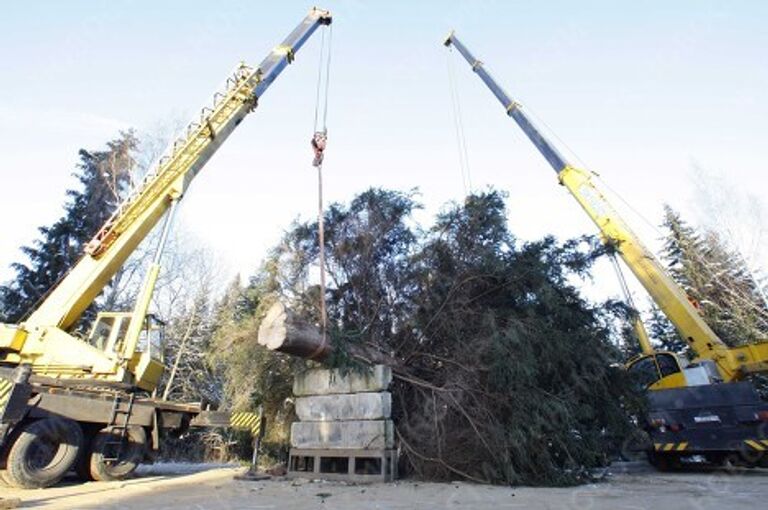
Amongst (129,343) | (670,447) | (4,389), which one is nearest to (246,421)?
(129,343)

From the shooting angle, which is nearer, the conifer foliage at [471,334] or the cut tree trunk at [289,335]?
the cut tree trunk at [289,335]

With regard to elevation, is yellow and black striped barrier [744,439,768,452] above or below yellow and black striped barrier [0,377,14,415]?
below

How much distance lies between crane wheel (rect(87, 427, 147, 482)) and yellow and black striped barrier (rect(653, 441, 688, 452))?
10113mm

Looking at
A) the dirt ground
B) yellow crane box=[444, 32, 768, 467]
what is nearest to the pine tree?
the dirt ground

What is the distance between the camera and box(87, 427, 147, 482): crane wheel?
765 centimetres

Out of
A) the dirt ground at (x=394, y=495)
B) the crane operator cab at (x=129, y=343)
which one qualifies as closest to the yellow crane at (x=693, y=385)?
the dirt ground at (x=394, y=495)

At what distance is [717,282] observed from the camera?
17.9 metres

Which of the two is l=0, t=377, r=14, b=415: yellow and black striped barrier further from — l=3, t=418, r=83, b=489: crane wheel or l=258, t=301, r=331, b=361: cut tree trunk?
l=258, t=301, r=331, b=361: cut tree trunk

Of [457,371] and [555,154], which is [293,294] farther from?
[555,154]

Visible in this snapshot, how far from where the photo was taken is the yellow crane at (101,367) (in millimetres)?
6910

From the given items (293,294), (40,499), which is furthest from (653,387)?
(40,499)

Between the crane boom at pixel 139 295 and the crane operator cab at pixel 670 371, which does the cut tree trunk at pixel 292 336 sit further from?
the crane operator cab at pixel 670 371

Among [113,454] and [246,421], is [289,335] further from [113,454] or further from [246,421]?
[113,454]

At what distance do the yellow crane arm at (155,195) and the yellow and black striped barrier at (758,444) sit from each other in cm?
1226
